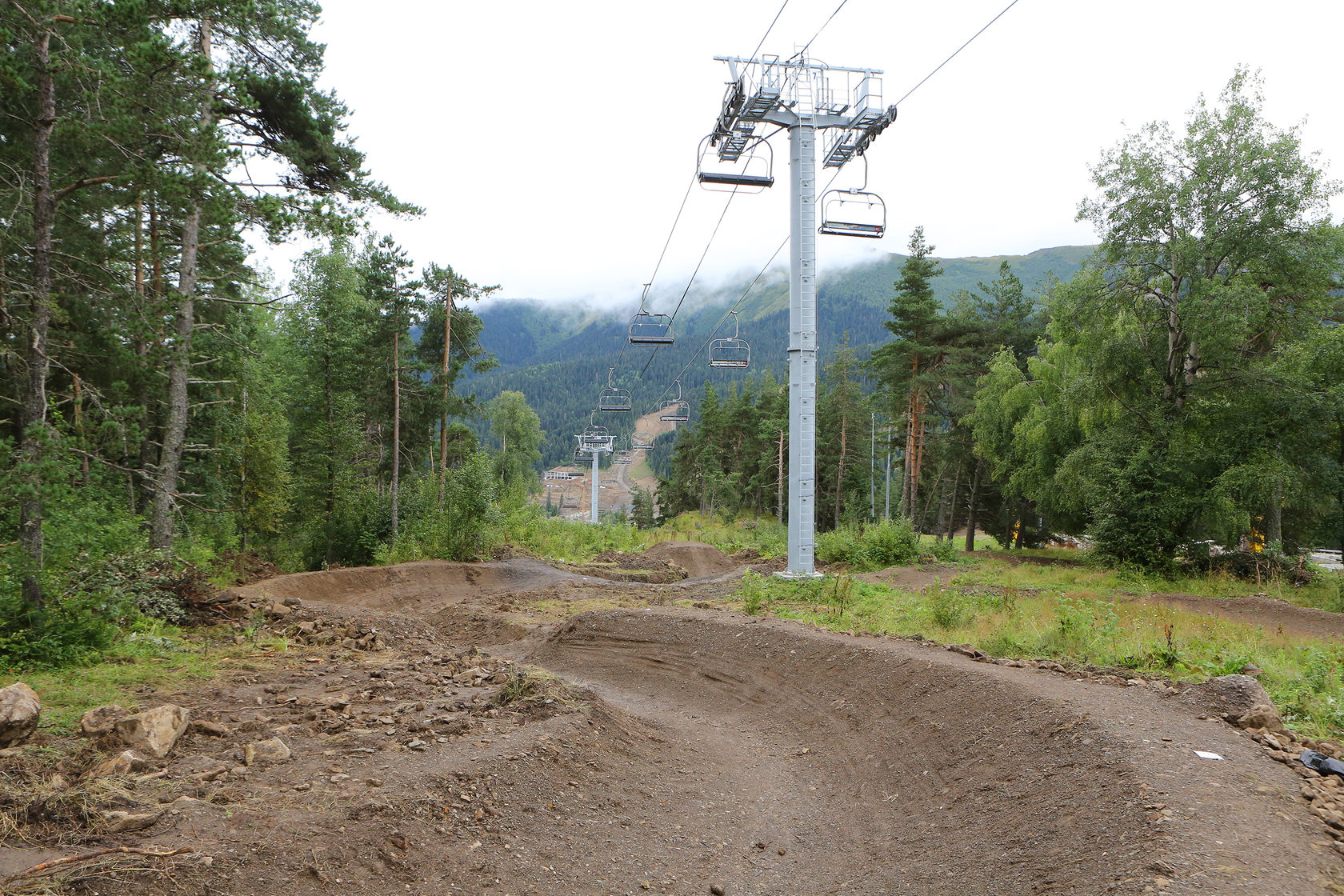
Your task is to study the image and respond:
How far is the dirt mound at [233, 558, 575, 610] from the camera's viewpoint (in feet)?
68.3

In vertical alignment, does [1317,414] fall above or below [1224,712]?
above

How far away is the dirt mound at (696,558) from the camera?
Result: 29469 millimetres

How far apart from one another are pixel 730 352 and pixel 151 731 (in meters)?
18.5

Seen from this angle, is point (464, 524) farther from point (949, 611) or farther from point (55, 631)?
point (949, 611)

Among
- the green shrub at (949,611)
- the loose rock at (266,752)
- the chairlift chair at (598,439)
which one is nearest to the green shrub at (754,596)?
the green shrub at (949,611)

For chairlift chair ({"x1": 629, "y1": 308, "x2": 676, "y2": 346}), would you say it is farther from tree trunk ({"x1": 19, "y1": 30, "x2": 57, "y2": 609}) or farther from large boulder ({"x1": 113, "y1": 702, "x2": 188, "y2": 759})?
large boulder ({"x1": 113, "y1": 702, "x2": 188, "y2": 759})

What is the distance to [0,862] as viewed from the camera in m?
3.79

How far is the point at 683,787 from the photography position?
7137mm

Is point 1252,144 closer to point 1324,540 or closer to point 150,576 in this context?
point 1324,540

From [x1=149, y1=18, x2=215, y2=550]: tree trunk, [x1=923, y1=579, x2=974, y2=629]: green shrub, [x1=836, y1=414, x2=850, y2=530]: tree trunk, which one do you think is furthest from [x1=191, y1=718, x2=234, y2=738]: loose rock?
[x1=836, y1=414, x2=850, y2=530]: tree trunk

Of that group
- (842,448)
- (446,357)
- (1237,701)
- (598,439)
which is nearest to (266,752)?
(1237,701)

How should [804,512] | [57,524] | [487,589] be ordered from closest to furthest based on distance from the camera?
1. [57,524]
2. [804,512]
3. [487,589]

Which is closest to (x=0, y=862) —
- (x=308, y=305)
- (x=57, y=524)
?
(x=57, y=524)

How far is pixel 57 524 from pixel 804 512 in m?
12.6
